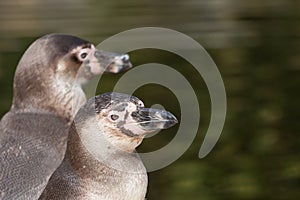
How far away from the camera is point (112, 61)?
16.6 ft

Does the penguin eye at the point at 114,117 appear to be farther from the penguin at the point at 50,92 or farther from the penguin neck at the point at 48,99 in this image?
the penguin neck at the point at 48,99

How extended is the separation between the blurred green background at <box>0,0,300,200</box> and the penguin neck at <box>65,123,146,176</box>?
192 centimetres

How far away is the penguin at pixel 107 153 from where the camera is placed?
163 inches

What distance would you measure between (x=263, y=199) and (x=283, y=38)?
1.82m

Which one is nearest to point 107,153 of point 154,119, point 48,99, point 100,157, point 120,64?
point 100,157

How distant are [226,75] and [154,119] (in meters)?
3.01

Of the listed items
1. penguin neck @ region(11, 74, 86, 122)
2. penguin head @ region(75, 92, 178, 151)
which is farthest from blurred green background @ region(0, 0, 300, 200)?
penguin head @ region(75, 92, 178, 151)

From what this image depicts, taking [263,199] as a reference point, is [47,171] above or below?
above

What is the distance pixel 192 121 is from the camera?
6.03 meters

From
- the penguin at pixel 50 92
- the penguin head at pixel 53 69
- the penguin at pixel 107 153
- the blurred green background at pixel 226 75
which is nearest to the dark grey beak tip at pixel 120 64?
the penguin at pixel 50 92

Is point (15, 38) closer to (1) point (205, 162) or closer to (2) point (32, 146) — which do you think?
(1) point (205, 162)

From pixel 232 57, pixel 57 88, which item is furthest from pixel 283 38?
pixel 57 88

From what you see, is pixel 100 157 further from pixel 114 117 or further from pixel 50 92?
pixel 50 92

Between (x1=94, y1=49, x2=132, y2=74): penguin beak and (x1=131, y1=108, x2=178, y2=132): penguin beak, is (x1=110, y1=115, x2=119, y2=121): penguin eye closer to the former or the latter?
(x1=131, y1=108, x2=178, y2=132): penguin beak
